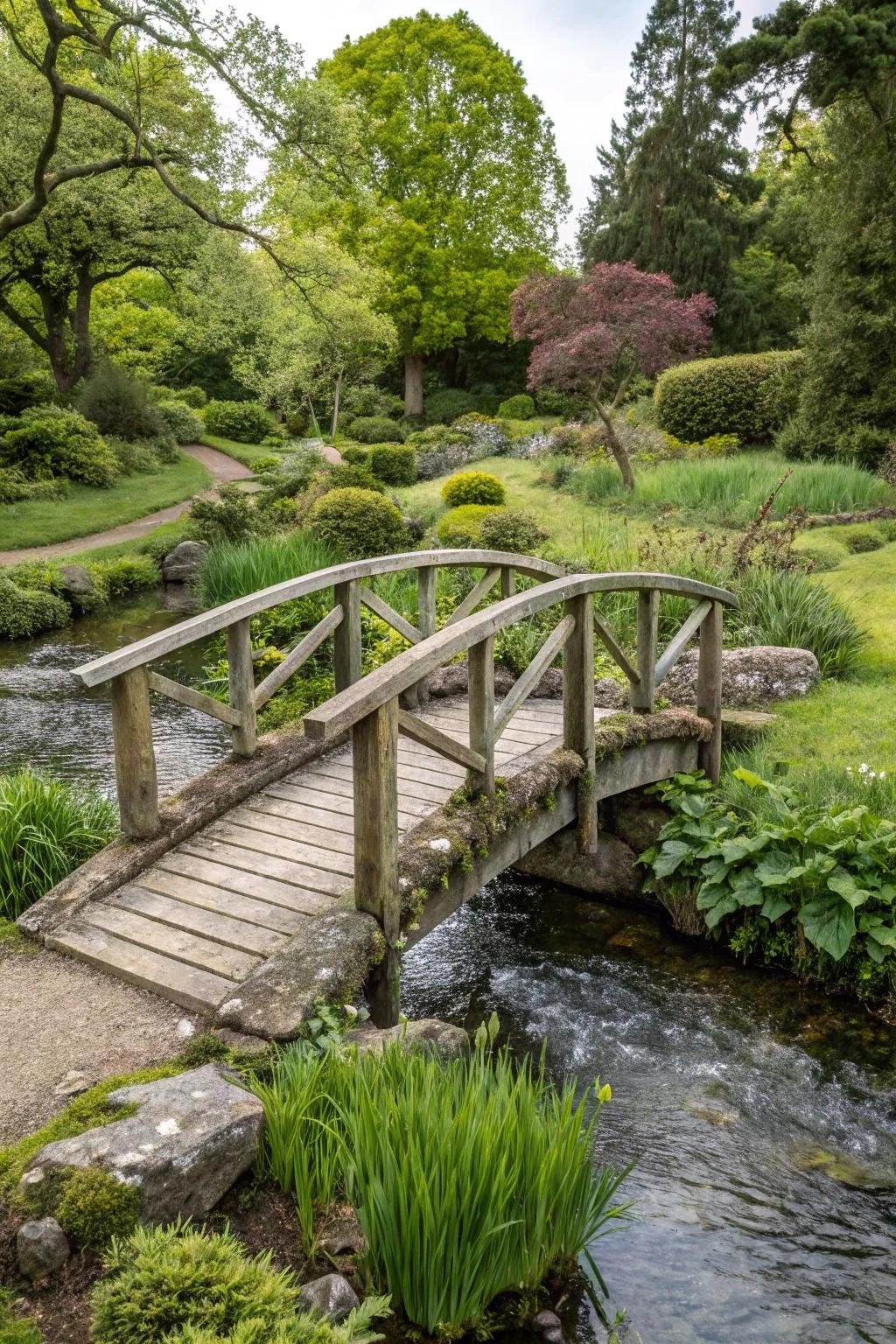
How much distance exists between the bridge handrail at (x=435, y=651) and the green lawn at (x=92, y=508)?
14355 millimetres

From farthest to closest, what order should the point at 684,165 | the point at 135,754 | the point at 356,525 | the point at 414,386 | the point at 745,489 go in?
the point at 414,386 < the point at 684,165 < the point at 745,489 < the point at 356,525 < the point at 135,754

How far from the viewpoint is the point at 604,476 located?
1650 cm

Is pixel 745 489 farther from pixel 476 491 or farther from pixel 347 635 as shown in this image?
pixel 347 635

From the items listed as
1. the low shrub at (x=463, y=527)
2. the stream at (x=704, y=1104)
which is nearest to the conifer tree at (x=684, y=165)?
the low shrub at (x=463, y=527)

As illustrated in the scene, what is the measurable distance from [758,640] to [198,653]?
22.7 feet

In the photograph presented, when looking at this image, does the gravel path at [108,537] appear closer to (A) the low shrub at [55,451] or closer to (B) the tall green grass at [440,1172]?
(A) the low shrub at [55,451]

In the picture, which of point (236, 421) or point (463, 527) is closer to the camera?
point (463, 527)

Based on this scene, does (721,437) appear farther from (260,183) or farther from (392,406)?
(392,406)

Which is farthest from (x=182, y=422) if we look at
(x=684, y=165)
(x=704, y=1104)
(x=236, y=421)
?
(x=704, y=1104)

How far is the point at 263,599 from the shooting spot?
5.10 metres

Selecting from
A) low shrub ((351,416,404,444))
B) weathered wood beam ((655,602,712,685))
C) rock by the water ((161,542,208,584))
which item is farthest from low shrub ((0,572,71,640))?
low shrub ((351,416,404,444))

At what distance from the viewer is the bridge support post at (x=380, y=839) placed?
381 centimetres

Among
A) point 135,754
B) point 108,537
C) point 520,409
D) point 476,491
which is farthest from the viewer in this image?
point 520,409

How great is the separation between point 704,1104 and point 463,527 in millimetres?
10430
